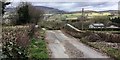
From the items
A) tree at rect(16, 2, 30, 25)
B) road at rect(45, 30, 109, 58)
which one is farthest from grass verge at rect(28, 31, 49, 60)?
tree at rect(16, 2, 30, 25)

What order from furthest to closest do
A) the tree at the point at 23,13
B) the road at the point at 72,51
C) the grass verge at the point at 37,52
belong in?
1. the tree at the point at 23,13
2. the road at the point at 72,51
3. the grass verge at the point at 37,52

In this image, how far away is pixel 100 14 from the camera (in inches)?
1539

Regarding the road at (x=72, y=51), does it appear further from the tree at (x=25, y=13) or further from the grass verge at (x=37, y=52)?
the tree at (x=25, y=13)

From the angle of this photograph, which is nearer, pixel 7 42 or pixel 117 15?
pixel 7 42

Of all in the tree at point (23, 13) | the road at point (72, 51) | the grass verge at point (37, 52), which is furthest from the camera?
the tree at point (23, 13)

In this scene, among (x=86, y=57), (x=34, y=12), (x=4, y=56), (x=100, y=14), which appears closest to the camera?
(x=4, y=56)

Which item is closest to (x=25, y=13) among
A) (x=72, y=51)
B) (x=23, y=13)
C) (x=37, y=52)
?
(x=23, y=13)

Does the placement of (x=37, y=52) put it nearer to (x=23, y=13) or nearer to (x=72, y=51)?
(x=72, y=51)

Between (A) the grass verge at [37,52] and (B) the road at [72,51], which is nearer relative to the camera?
(A) the grass verge at [37,52]

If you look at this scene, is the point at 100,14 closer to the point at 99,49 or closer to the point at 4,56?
the point at 99,49

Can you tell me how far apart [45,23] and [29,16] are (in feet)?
13.9

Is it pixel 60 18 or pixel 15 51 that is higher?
pixel 15 51

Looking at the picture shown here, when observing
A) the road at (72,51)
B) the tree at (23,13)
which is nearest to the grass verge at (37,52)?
the road at (72,51)

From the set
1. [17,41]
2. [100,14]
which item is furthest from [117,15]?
[17,41]
